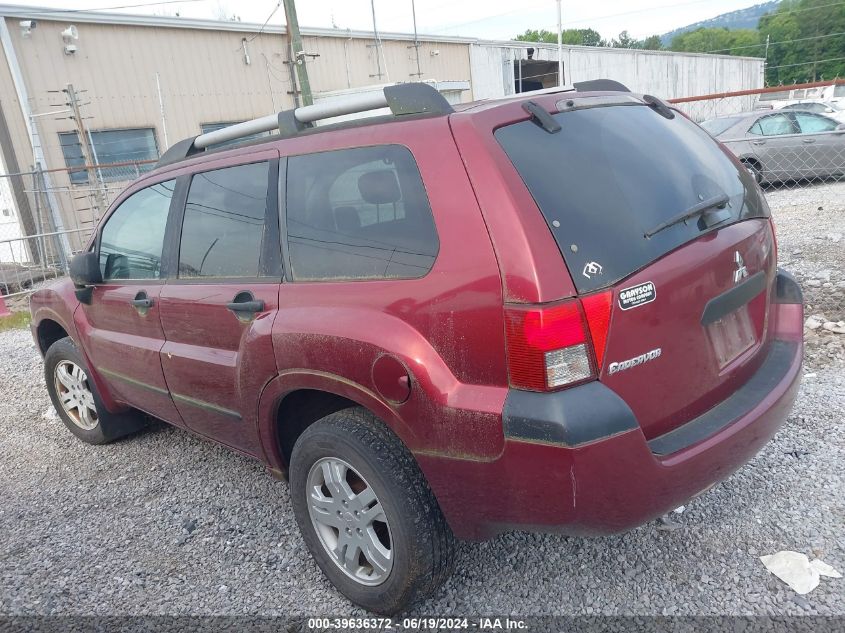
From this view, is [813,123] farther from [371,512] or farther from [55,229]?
[55,229]

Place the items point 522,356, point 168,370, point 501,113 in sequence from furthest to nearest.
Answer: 1. point 168,370
2. point 501,113
3. point 522,356

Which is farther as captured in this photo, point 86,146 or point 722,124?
point 86,146

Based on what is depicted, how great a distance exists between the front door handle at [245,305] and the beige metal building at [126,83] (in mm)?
10468

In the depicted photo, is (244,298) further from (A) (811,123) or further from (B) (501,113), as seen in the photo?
(A) (811,123)

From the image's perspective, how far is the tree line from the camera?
86875mm

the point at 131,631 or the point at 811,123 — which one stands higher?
the point at 811,123

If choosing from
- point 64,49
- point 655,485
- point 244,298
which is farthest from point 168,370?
point 64,49

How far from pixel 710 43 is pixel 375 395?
5410 inches

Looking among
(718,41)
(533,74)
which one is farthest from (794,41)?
(533,74)

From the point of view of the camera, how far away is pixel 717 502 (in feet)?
9.78

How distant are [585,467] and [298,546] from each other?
5.68 ft

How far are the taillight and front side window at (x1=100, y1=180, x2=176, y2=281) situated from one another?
2262 mm

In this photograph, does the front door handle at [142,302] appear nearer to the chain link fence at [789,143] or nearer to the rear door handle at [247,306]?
the rear door handle at [247,306]

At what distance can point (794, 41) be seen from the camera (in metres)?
92.6
